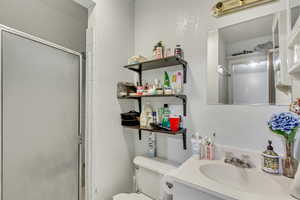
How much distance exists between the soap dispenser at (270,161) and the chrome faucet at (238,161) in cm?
10

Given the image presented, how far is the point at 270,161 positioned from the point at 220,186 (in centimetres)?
40

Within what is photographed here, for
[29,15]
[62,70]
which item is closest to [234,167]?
[62,70]

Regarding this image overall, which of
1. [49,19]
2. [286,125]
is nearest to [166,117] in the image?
[286,125]

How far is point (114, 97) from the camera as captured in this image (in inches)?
55.3

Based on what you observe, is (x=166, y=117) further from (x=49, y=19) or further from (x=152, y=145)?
(x=49, y=19)

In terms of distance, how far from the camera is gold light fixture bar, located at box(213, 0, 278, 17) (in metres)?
0.98

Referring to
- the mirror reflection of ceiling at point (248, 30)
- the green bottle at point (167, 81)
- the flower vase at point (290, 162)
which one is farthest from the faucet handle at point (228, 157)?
the mirror reflection of ceiling at point (248, 30)

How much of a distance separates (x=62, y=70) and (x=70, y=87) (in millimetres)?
171

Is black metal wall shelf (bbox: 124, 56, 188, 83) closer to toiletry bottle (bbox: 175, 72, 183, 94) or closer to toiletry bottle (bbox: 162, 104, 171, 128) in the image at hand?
toiletry bottle (bbox: 175, 72, 183, 94)

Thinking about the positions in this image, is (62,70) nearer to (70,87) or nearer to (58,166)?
(70,87)

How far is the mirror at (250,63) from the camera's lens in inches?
35.2

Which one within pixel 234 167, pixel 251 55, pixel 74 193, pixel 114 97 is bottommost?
pixel 74 193

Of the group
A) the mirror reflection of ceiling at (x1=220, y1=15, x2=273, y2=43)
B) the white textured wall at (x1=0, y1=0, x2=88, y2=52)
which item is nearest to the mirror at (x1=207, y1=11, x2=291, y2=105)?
the mirror reflection of ceiling at (x1=220, y1=15, x2=273, y2=43)

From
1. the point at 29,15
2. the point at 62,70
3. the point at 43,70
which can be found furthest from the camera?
the point at 29,15
